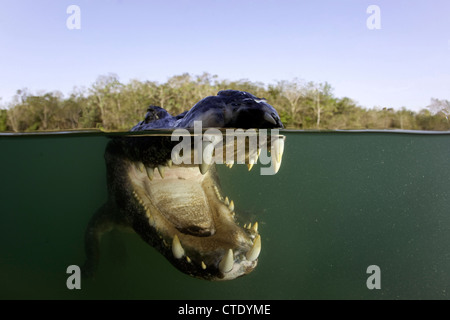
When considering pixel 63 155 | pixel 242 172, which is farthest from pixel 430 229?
pixel 63 155

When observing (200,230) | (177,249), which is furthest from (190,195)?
(177,249)

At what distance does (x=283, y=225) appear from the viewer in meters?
7.36

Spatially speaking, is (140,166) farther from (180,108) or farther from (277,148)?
(180,108)

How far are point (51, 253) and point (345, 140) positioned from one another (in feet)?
25.9

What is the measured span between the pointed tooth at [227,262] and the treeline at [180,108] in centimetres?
585

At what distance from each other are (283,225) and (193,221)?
4733 millimetres

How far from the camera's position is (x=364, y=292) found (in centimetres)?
673

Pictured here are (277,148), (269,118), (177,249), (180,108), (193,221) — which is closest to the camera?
(269,118)

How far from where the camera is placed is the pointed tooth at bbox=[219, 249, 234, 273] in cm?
220

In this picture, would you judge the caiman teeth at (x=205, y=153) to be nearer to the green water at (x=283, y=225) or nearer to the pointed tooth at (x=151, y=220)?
the pointed tooth at (x=151, y=220)

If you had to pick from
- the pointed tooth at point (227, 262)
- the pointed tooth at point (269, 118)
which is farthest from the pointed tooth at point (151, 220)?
the pointed tooth at point (269, 118)

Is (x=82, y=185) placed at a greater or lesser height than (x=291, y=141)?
lesser

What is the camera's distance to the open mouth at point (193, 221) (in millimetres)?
2285
